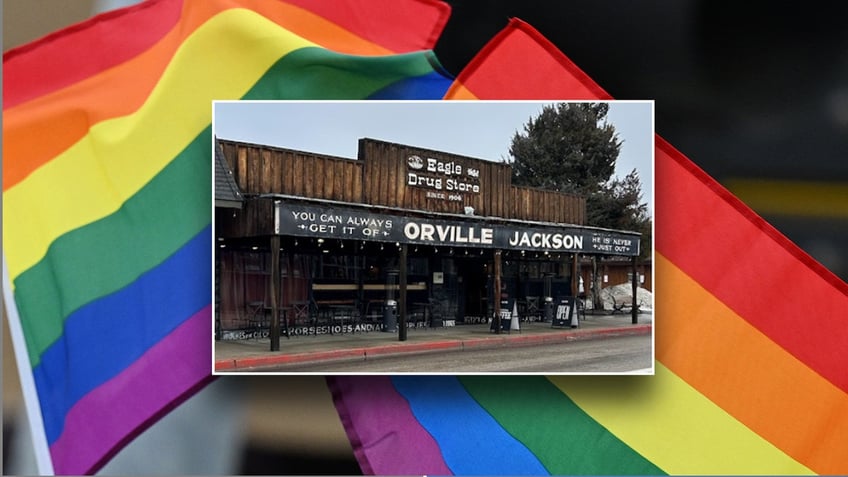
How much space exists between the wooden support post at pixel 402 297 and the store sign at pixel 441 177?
427mm

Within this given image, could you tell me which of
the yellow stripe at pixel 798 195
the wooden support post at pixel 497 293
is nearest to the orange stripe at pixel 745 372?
the yellow stripe at pixel 798 195

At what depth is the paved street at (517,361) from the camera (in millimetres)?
5160

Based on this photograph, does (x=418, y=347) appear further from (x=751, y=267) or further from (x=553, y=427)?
(x=751, y=267)

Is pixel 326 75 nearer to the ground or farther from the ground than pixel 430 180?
→ farther from the ground

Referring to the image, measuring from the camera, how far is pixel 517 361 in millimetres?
5254

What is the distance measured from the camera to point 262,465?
5.49m

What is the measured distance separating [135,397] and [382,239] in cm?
199

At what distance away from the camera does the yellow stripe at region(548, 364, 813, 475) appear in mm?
5227

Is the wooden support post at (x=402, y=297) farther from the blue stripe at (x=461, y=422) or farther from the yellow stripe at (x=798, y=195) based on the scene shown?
the yellow stripe at (x=798, y=195)

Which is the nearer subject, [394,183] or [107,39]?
[394,183]

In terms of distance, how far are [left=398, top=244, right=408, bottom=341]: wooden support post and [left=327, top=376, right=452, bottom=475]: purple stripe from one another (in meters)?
0.34

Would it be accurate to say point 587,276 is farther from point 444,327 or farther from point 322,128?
point 322,128

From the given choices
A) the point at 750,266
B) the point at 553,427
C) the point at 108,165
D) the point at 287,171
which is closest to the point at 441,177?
the point at 287,171

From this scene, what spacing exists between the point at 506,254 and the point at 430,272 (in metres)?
0.55
